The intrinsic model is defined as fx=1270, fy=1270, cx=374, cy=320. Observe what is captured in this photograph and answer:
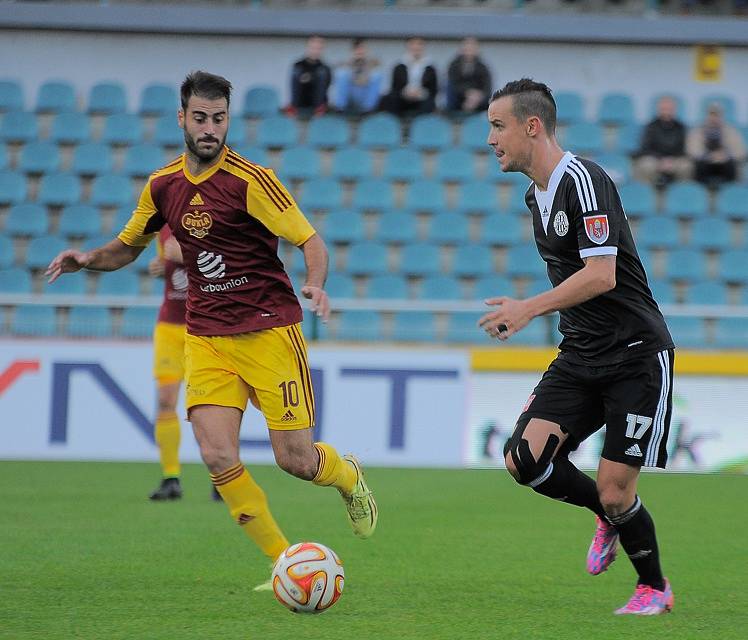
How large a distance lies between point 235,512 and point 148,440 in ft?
20.6

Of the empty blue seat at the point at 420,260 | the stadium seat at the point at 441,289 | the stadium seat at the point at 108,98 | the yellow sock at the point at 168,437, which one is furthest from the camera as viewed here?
the stadium seat at the point at 108,98

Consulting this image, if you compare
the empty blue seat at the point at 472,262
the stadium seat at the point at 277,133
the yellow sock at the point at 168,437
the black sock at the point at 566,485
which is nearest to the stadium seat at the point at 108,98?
the stadium seat at the point at 277,133

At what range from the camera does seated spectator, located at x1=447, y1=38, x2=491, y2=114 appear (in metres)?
15.5

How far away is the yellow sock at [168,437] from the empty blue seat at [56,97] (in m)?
8.72

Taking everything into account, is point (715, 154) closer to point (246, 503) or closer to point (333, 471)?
point (333, 471)

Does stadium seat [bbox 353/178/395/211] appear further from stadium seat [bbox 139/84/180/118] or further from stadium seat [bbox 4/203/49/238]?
stadium seat [bbox 4/203/49/238]

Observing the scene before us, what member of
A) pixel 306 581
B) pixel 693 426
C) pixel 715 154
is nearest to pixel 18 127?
pixel 715 154

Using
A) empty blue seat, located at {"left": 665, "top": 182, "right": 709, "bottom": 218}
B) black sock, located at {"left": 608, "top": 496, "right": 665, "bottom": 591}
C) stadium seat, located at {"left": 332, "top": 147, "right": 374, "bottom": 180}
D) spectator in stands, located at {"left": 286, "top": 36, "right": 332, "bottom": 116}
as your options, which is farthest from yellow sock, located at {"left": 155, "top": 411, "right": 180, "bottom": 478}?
empty blue seat, located at {"left": 665, "top": 182, "right": 709, "bottom": 218}

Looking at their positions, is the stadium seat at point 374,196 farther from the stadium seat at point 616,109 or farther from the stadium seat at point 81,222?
the stadium seat at point 616,109

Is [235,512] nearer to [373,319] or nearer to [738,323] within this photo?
[373,319]

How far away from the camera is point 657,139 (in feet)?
50.8

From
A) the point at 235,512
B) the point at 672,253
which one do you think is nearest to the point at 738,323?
the point at 672,253

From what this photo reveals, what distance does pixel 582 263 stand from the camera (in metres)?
5.21

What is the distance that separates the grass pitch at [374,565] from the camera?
4984mm
